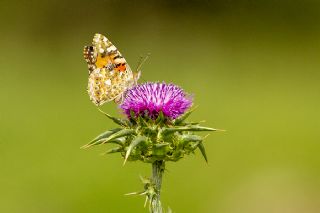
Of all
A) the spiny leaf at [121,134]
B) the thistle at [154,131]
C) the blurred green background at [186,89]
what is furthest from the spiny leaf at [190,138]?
the blurred green background at [186,89]

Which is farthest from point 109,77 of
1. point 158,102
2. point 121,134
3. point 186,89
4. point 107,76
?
point 186,89

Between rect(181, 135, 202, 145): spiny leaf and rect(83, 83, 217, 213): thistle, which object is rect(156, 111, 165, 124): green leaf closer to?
rect(83, 83, 217, 213): thistle

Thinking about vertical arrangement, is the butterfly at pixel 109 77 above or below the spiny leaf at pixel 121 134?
above

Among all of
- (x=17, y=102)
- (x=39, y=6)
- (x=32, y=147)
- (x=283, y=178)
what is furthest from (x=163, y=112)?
(x=39, y=6)

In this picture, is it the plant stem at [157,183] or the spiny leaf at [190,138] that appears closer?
the plant stem at [157,183]

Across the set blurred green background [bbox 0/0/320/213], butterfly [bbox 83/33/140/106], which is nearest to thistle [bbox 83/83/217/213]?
butterfly [bbox 83/33/140/106]

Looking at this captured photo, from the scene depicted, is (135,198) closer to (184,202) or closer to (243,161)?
(184,202)

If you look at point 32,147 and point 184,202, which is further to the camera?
point 32,147

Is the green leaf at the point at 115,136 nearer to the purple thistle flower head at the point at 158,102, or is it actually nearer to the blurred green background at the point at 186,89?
the purple thistle flower head at the point at 158,102
